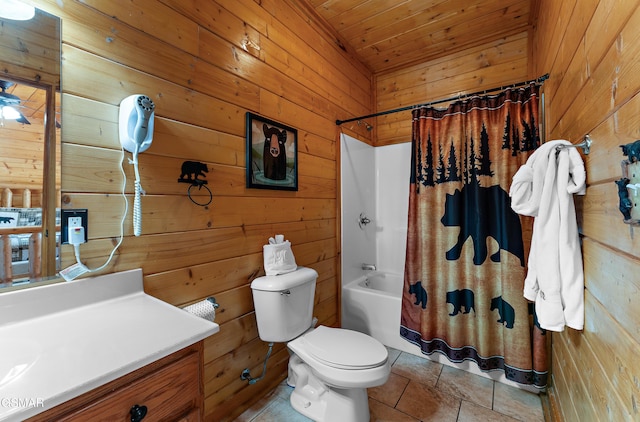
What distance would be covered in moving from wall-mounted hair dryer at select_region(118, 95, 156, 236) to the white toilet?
29.0 inches

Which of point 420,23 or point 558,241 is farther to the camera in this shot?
point 420,23

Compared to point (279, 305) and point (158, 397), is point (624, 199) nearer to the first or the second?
point (158, 397)

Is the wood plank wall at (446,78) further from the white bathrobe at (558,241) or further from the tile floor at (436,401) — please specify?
the tile floor at (436,401)

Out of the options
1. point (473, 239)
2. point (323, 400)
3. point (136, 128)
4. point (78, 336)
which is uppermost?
point (136, 128)

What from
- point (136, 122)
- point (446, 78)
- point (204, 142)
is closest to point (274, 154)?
point (204, 142)

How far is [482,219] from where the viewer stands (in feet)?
5.70

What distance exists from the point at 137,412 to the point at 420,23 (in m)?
2.79

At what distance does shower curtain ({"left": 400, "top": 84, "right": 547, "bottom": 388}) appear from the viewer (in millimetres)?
1641

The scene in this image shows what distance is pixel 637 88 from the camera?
23.5 inches

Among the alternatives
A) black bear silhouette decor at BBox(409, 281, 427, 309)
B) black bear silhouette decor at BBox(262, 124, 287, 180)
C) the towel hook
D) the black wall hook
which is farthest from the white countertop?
black bear silhouette decor at BBox(409, 281, 427, 309)

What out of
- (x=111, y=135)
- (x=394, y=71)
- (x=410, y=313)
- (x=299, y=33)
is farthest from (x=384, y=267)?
(x=111, y=135)

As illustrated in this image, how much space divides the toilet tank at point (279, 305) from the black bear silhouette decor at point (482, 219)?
3.56 ft

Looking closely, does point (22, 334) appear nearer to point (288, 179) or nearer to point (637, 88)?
point (288, 179)

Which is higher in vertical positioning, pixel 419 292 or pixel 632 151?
pixel 632 151
